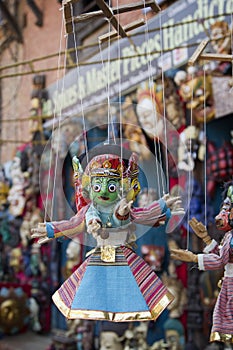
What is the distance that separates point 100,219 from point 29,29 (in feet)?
15.8

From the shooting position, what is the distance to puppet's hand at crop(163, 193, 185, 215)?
72.1 inches

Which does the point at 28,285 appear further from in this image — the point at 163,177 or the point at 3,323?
the point at 163,177

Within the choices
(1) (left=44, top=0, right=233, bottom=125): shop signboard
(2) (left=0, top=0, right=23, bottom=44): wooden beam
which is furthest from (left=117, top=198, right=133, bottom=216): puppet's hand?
(2) (left=0, top=0, right=23, bottom=44): wooden beam

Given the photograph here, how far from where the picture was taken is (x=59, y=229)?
74.0 inches

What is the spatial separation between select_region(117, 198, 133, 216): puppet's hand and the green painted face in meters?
0.04

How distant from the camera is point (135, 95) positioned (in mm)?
3969

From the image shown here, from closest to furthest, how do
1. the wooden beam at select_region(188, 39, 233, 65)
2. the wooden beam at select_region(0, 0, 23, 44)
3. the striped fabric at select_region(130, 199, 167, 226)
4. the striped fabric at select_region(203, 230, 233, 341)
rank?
the striped fabric at select_region(203, 230, 233, 341), the striped fabric at select_region(130, 199, 167, 226), the wooden beam at select_region(188, 39, 233, 65), the wooden beam at select_region(0, 0, 23, 44)

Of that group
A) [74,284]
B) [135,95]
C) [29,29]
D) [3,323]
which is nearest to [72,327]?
[3,323]

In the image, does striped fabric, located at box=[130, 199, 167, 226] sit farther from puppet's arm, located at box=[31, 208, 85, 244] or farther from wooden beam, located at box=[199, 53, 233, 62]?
wooden beam, located at box=[199, 53, 233, 62]

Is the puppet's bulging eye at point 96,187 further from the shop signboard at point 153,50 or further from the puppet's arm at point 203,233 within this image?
the shop signboard at point 153,50

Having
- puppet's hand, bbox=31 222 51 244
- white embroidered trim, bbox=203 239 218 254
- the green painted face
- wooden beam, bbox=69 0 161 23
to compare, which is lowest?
white embroidered trim, bbox=203 239 218 254

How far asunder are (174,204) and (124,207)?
0.62 ft

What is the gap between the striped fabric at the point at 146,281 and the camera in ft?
5.93

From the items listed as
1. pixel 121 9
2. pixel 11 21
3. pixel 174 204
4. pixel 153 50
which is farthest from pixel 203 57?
pixel 11 21
